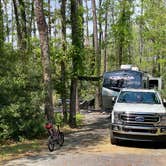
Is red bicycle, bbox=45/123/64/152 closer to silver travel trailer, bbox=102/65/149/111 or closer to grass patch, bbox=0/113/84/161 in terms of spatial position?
grass patch, bbox=0/113/84/161

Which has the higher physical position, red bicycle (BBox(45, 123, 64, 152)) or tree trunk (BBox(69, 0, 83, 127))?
tree trunk (BBox(69, 0, 83, 127))

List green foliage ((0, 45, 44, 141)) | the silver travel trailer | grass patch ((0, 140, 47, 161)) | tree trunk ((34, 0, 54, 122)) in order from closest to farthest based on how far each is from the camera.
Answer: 1. grass patch ((0, 140, 47, 161))
2. green foliage ((0, 45, 44, 141))
3. tree trunk ((34, 0, 54, 122))
4. the silver travel trailer

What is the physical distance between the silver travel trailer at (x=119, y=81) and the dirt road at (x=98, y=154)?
11.6 m

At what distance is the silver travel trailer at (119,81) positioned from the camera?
30094 mm

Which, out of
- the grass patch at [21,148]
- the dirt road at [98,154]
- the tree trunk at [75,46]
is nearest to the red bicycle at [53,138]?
the dirt road at [98,154]

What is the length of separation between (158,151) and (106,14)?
116ft

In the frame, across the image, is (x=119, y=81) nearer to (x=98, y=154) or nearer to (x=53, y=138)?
(x=53, y=138)

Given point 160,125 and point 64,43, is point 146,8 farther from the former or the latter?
point 160,125

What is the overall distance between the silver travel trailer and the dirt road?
1156cm

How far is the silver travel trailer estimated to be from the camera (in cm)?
3009

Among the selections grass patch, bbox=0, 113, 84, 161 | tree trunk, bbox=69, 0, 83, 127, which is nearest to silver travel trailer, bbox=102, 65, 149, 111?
tree trunk, bbox=69, 0, 83, 127

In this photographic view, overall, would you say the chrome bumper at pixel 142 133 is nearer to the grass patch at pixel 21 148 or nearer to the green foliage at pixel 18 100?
the grass patch at pixel 21 148

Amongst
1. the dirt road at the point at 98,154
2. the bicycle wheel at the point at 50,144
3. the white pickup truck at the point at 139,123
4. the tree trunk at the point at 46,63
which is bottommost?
the dirt road at the point at 98,154

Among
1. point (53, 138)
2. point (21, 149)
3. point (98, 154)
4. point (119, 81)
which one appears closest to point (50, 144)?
point (53, 138)
